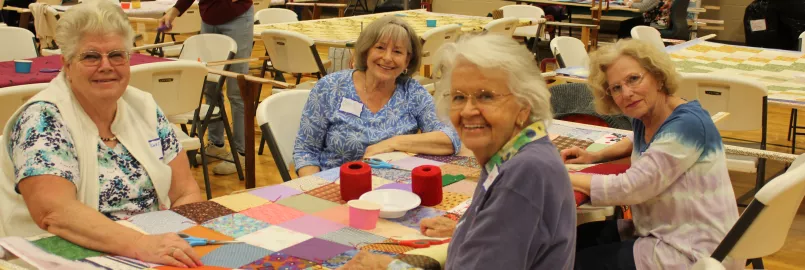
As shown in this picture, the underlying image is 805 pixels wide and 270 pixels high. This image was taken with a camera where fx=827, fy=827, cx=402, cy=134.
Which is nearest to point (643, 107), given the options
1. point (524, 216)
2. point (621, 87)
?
point (621, 87)

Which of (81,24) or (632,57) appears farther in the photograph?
(632,57)

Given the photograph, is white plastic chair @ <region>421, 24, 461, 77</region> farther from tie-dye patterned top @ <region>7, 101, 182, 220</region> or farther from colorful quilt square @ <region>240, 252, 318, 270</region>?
colorful quilt square @ <region>240, 252, 318, 270</region>

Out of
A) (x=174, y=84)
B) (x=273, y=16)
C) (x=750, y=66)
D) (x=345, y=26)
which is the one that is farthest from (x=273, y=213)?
(x=273, y=16)

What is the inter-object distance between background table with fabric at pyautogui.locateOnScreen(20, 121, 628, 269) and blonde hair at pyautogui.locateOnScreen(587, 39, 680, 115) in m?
0.37

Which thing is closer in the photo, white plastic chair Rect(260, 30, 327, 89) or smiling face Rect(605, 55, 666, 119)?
smiling face Rect(605, 55, 666, 119)

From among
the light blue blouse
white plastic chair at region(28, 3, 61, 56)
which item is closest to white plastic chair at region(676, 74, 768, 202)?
the light blue blouse

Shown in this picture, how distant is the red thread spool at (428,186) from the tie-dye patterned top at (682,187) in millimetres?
468

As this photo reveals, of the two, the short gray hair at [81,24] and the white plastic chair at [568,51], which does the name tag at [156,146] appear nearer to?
the short gray hair at [81,24]

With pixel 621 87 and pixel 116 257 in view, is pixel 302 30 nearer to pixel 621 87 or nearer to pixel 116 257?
pixel 621 87

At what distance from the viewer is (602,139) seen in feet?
10.4

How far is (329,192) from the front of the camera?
2.45 metres

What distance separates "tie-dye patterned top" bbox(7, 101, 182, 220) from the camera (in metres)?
2.19

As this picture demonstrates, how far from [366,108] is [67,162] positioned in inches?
49.9

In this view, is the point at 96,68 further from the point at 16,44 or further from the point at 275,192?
the point at 16,44
